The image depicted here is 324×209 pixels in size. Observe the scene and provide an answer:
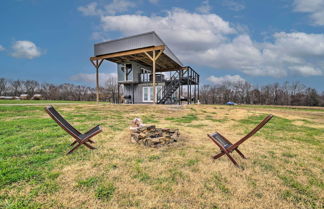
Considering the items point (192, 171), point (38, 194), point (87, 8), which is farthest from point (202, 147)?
point (87, 8)

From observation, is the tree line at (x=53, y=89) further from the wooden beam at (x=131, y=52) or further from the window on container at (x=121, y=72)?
the wooden beam at (x=131, y=52)

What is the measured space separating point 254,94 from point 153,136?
54.7 metres

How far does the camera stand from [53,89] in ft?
169

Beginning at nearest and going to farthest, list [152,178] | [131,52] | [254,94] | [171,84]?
[152,178] → [131,52] → [171,84] → [254,94]

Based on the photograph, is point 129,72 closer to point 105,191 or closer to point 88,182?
point 88,182

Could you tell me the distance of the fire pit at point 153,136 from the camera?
3803 mm

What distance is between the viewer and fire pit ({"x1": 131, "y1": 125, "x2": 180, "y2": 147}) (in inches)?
150

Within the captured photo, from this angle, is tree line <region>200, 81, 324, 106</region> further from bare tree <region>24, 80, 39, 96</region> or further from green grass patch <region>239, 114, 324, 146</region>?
bare tree <region>24, 80, 39, 96</region>

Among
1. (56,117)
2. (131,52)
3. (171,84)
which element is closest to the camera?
(56,117)

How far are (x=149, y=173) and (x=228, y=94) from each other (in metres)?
53.1

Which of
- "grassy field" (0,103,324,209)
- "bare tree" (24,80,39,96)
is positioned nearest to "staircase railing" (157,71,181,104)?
"grassy field" (0,103,324,209)

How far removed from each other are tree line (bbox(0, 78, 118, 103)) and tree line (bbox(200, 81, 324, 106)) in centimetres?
3491

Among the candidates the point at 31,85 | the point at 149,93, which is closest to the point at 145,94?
the point at 149,93

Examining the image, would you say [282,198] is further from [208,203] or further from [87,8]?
[87,8]
